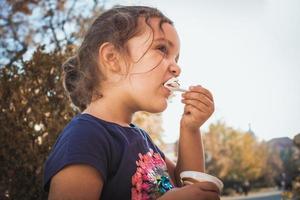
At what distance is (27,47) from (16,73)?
1.31 meters

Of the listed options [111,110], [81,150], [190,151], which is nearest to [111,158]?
[81,150]

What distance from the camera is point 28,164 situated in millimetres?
2473

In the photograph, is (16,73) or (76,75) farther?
(16,73)

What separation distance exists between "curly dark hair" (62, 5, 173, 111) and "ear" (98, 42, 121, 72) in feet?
0.07

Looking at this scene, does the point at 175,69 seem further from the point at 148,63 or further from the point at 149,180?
the point at 149,180

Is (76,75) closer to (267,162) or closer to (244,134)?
(244,134)

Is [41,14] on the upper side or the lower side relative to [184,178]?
upper

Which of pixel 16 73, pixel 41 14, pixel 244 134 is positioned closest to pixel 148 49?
pixel 16 73

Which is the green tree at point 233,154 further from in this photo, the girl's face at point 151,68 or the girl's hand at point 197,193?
the girl's hand at point 197,193

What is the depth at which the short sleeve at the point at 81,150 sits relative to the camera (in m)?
0.95

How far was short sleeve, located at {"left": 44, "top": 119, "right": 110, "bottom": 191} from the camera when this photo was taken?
3.11 ft

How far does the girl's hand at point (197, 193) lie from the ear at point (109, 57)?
584 millimetres

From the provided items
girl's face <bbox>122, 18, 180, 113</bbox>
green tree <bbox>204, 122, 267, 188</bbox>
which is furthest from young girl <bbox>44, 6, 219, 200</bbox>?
green tree <bbox>204, 122, 267, 188</bbox>

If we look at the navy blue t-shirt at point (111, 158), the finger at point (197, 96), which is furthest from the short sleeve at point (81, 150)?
the finger at point (197, 96)
